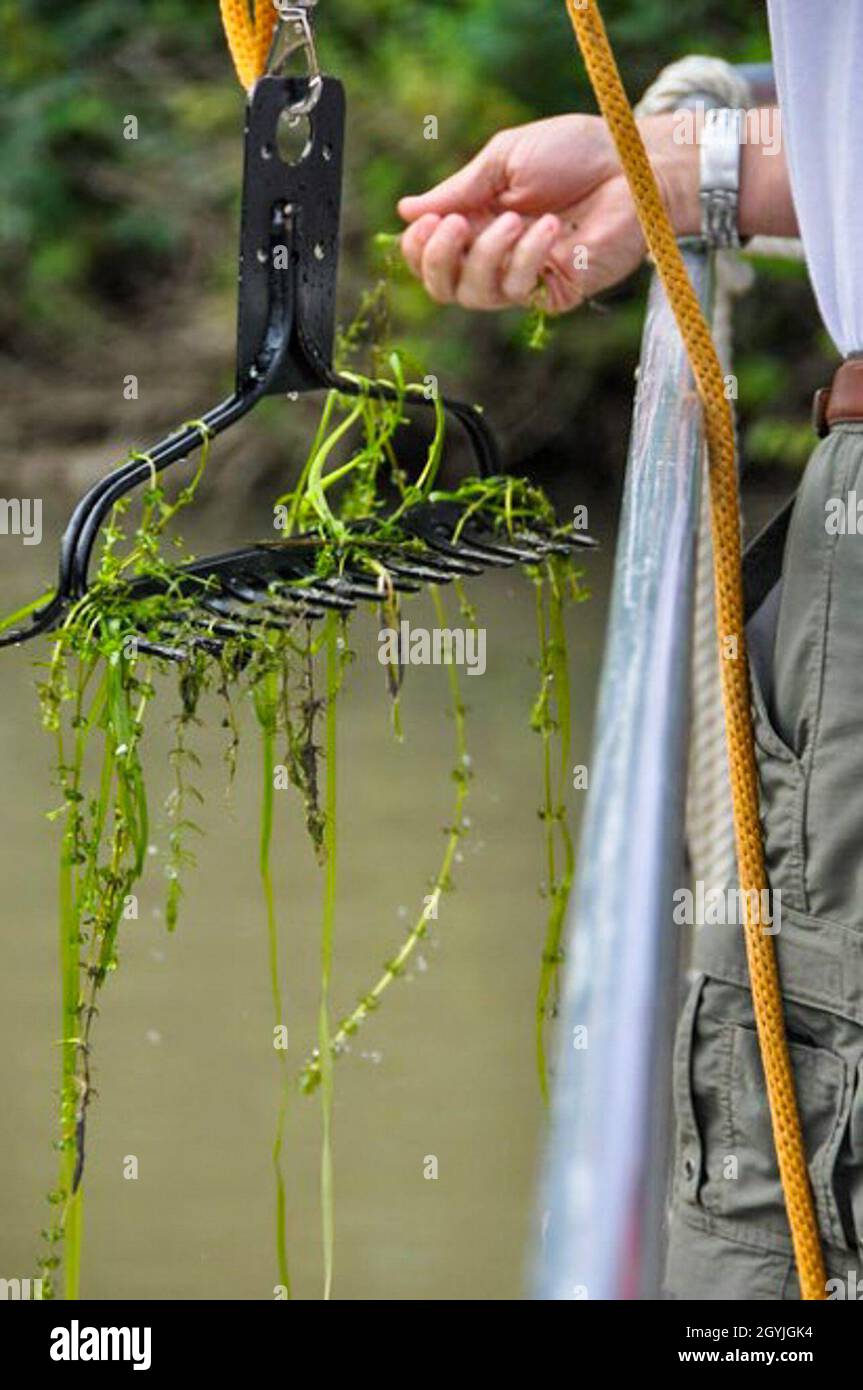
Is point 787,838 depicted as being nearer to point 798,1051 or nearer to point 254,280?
point 798,1051

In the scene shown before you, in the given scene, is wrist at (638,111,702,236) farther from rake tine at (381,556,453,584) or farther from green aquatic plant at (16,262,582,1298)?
rake tine at (381,556,453,584)

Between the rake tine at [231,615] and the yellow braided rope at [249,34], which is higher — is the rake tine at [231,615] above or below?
below

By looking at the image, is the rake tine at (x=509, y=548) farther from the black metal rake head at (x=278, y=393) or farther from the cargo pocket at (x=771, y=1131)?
the cargo pocket at (x=771, y=1131)

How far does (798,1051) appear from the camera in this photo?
0.85 m

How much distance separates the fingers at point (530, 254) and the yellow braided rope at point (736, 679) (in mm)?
267

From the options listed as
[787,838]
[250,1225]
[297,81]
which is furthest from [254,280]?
[250,1225]

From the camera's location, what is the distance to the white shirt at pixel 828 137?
0.84 m

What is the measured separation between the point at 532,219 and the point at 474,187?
3 cm

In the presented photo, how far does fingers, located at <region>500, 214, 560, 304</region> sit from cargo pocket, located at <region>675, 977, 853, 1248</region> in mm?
368

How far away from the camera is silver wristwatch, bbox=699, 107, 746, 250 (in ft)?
3.39

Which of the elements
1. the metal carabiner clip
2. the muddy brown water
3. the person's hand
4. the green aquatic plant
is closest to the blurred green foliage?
the muddy brown water

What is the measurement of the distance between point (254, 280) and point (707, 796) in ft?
1.63

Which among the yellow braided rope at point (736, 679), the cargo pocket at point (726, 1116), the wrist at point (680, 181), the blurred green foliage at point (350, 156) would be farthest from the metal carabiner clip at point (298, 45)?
the blurred green foliage at point (350, 156)

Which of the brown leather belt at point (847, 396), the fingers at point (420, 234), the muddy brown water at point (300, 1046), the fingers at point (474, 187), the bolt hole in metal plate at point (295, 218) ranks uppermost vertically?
the fingers at point (474, 187)
